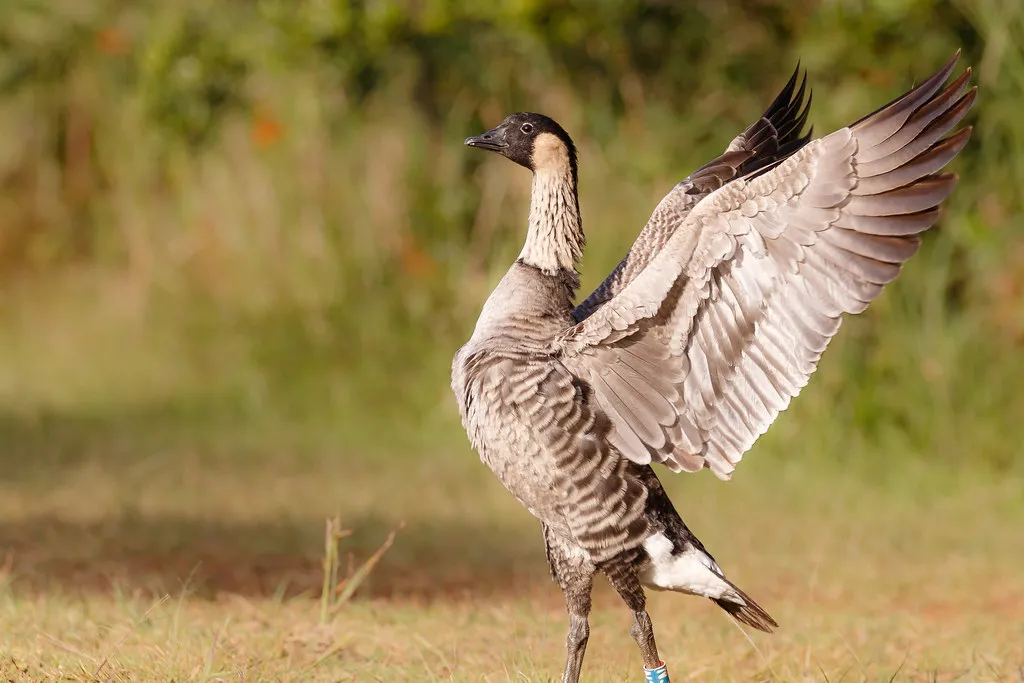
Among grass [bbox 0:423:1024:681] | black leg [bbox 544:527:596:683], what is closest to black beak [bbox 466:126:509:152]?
black leg [bbox 544:527:596:683]

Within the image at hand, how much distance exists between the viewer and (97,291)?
42.1 ft

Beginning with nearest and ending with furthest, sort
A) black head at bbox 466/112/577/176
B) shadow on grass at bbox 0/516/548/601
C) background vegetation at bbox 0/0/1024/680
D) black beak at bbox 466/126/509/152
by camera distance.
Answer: black head at bbox 466/112/577/176 < black beak at bbox 466/126/509/152 < shadow on grass at bbox 0/516/548/601 < background vegetation at bbox 0/0/1024/680

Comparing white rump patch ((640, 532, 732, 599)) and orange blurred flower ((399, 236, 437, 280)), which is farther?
orange blurred flower ((399, 236, 437, 280))

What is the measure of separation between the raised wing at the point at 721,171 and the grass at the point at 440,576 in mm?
1380

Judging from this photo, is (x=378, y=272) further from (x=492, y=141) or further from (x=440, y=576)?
(x=492, y=141)

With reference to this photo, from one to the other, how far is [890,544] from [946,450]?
1.39 meters

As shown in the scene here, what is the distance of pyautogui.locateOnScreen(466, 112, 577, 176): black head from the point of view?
523 cm

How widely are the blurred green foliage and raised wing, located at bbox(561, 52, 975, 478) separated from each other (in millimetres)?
4459

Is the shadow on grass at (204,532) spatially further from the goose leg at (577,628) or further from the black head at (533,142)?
the black head at (533,142)

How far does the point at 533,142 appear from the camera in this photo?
5.29 metres

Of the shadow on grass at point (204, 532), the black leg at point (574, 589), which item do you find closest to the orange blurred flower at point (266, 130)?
the shadow on grass at point (204, 532)

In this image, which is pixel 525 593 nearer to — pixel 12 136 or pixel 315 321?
pixel 315 321

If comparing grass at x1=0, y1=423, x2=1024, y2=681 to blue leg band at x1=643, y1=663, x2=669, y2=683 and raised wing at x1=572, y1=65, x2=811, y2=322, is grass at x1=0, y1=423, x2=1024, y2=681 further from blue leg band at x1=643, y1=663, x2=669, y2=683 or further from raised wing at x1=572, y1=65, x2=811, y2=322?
raised wing at x1=572, y1=65, x2=811, y2=322

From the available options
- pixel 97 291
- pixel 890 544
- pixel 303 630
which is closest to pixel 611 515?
pixel 303 630
